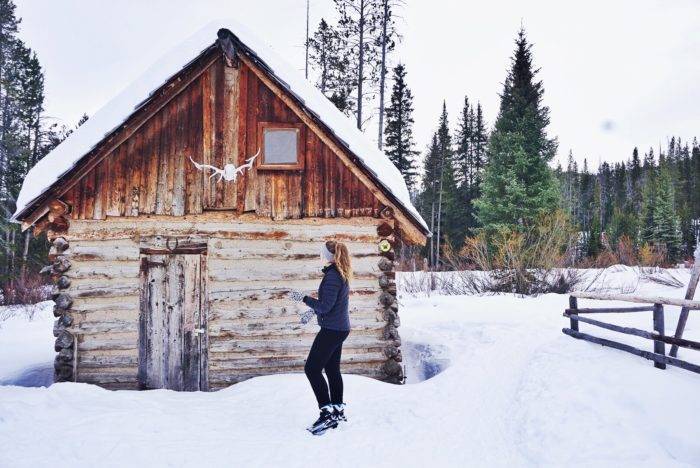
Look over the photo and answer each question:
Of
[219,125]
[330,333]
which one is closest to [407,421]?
[330,333]

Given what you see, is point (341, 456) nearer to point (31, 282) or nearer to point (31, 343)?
point (31, 343)

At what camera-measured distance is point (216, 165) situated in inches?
286

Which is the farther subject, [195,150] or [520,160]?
[520,160]

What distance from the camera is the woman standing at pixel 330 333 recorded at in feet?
15.7

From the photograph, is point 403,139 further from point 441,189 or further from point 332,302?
point 332,302

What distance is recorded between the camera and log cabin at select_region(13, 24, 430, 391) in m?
7.01

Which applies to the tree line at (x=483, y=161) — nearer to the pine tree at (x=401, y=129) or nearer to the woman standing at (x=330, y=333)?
the pine tree at (x=401, y=129)

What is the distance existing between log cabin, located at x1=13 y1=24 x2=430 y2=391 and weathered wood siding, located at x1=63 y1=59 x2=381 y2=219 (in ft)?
0.06

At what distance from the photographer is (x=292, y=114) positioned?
7473 millimetres

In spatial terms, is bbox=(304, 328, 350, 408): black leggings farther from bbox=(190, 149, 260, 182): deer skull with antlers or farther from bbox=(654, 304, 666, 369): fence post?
bbox=(654, 304, 666, 369): fence post

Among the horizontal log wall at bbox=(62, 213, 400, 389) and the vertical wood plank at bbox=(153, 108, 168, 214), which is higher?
the vertical wood plank at bbox=(153, 108, 168, 214)

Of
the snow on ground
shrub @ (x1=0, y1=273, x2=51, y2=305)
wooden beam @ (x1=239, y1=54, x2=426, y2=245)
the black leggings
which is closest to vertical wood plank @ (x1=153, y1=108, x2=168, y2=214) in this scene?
wooden beam @ (x1=239, y1=54, x2=426, y2=245)

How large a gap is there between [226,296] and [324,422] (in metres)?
3.21

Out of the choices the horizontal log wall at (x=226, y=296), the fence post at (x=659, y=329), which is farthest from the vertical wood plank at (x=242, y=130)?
the fence post at (x=659, y=329)
